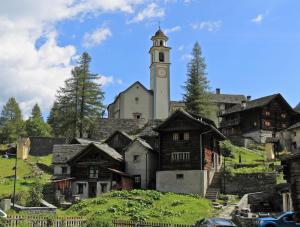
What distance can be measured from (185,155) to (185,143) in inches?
55.8

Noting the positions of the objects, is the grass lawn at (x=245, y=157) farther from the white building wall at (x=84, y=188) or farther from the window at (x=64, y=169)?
the window at (x=64, y=169)

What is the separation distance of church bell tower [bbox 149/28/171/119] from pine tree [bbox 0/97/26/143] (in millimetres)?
30769

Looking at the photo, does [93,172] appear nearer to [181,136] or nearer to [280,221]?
[181,136]

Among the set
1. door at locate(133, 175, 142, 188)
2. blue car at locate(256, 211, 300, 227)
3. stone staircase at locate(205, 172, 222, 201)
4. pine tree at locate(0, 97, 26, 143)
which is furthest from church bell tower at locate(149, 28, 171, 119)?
blue car at locate(256, 211, 300, 227)

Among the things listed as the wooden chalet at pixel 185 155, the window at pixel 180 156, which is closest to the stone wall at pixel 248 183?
the wooden chalet at pixel 185 155

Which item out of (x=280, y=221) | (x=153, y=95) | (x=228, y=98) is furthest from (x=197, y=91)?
(x=280, y=221)

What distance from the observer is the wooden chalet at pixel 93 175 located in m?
54.7

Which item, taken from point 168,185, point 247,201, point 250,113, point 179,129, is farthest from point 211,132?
point 250,113

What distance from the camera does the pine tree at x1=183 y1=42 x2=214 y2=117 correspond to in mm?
85750

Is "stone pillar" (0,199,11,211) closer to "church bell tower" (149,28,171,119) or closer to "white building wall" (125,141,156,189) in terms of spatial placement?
"white building wall" (125,141,156,189)

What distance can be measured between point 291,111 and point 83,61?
40.7 meters

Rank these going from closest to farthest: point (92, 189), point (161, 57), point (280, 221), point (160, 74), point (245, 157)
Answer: point (280, 221), point (92, 189), point (245, 157), point (160, 74), point (161, 57)

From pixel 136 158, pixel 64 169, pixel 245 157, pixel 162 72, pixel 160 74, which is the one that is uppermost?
pixel 162 72

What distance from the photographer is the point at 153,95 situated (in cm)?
9281
